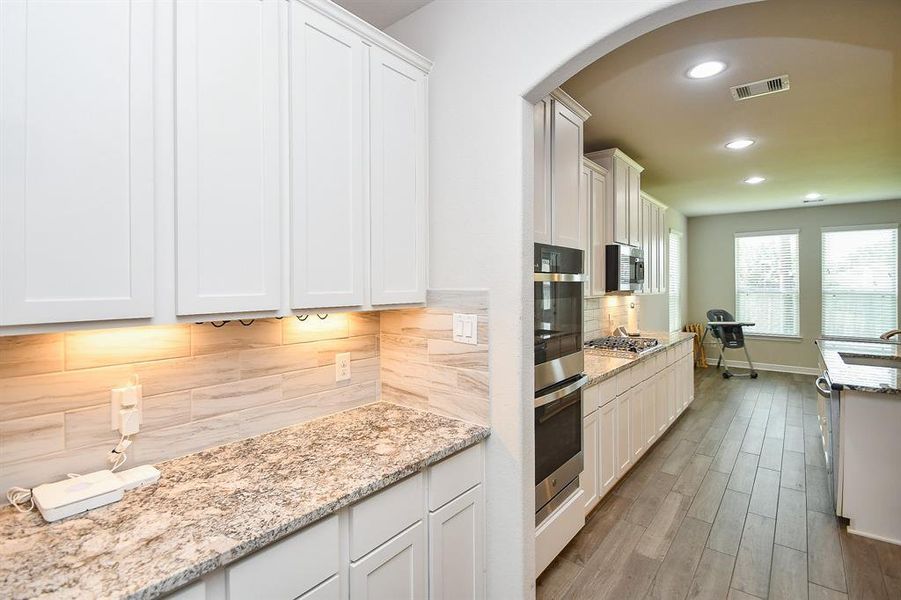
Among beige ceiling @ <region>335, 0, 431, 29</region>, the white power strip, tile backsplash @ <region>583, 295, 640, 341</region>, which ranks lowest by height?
the white power strip

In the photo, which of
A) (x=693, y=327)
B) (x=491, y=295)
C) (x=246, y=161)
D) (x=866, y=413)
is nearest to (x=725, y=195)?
(x=693, y=327)

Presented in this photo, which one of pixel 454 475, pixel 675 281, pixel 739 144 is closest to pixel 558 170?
pixel 454 475

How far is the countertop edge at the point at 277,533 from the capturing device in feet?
2.78

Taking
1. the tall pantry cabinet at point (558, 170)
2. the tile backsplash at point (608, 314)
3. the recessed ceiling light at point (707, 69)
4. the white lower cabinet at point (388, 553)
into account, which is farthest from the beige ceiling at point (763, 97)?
the white lower cabinet at point (388, 553)

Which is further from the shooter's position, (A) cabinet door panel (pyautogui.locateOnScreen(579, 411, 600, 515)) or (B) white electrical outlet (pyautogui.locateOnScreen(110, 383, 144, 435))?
(A) cabinet door panel (pyautogui.locateOnScreen(579, 411, 600, 515))

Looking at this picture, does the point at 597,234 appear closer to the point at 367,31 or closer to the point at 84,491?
the point at 367,31

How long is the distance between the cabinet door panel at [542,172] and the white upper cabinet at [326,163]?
0.94 meters

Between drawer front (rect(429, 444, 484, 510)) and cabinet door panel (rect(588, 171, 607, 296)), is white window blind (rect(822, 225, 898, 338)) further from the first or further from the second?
drawer front (rect(429, 444, 484, 510))

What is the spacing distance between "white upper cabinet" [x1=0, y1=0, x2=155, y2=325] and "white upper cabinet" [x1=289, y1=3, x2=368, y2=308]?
1.35 ft

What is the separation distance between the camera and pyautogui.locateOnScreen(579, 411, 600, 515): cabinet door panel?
8.04 feet

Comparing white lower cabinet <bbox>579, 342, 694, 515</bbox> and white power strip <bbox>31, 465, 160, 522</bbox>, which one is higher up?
white power strip <bbox>31, 465, 160, 522</bbox>

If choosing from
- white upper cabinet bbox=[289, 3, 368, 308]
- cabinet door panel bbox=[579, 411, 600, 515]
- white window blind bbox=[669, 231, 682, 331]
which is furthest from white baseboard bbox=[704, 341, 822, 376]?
white upper cabinet bbox=[289, 3, 368, 308]

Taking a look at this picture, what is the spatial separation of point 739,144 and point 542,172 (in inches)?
100

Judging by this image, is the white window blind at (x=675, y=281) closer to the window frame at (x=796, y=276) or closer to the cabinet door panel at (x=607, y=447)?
the window frame at (x=796, y=276)
